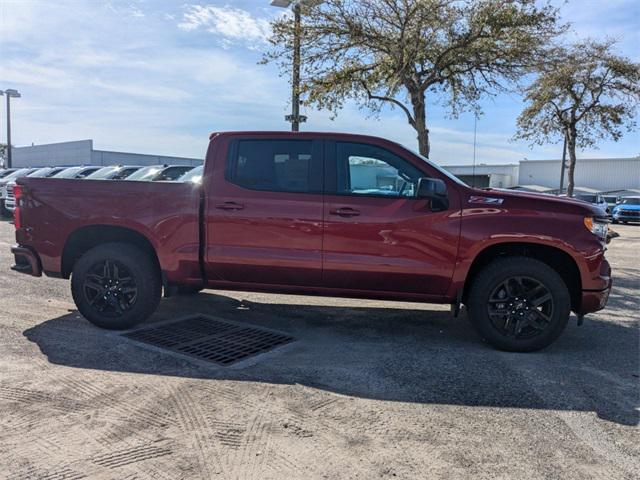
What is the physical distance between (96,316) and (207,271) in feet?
4.16

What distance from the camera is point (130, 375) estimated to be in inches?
159

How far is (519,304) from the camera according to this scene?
470 centimetres

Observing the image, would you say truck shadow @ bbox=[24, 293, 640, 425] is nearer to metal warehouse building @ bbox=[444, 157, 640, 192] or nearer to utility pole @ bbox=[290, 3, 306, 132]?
utility pole @ bbox=[290, 3, 306, 132]

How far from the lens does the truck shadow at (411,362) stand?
3.81 meters

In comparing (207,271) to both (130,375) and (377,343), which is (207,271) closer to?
(130,375)

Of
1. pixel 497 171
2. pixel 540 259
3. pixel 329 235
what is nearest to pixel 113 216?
pixel 329 235

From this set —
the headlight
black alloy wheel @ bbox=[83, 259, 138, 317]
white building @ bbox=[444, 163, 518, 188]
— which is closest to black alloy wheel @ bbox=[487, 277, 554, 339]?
the headlight

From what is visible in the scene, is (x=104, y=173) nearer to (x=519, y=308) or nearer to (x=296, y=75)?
(x=296, y=75)

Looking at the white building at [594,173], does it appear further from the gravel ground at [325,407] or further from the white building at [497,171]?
the gravel ground at [325,407]

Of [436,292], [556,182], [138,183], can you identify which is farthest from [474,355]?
[556,182]

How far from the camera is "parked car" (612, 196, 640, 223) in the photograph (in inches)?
1178

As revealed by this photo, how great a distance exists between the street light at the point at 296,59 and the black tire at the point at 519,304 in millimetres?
7183

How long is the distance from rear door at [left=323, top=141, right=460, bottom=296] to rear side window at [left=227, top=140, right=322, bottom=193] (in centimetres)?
20

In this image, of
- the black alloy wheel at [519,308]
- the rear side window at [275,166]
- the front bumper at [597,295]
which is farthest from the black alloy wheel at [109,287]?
the front bumper at [597,295]
